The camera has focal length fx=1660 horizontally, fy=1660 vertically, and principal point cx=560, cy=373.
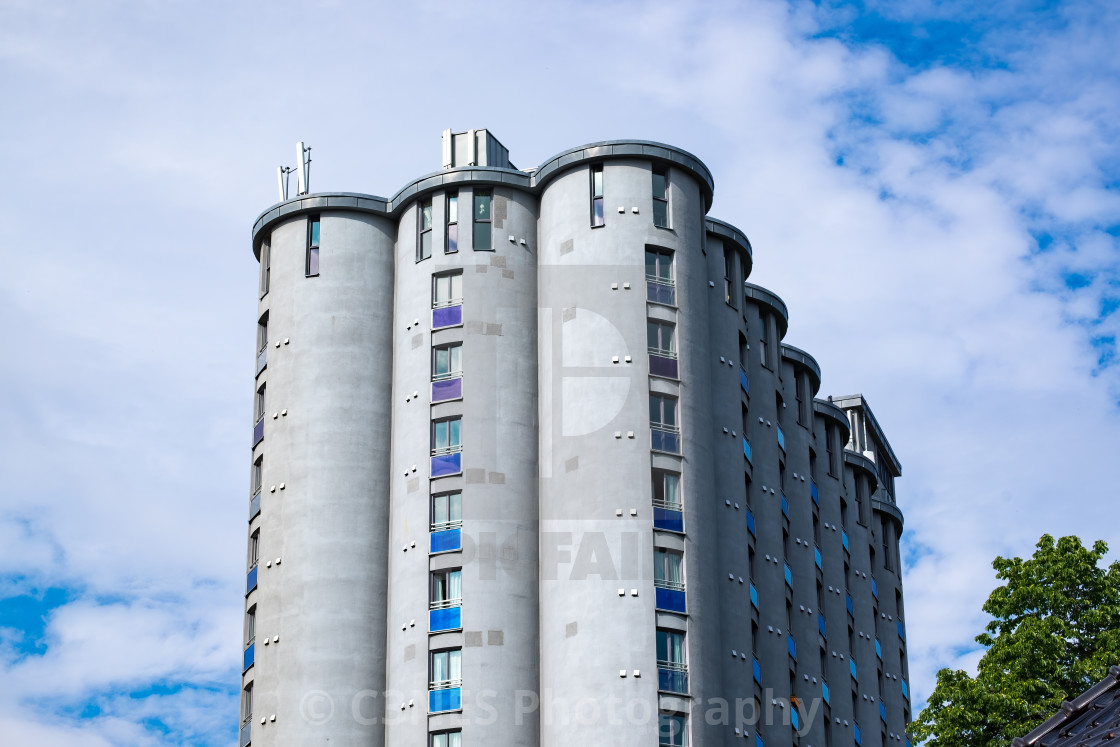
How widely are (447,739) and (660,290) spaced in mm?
22916

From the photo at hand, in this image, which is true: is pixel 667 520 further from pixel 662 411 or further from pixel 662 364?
pixel 662 364

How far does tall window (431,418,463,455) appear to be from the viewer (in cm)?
7844

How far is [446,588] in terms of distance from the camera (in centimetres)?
7594

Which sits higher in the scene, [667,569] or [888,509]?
[888,509]

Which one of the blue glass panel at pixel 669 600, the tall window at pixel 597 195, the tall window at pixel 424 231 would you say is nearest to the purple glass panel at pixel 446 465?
the tall window at pixel 424 231

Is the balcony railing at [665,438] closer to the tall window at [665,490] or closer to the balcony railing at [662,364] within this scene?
the tall window at [665,490]

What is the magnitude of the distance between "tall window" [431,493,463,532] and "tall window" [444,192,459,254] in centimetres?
1250

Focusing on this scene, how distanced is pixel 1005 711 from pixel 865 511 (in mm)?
47224

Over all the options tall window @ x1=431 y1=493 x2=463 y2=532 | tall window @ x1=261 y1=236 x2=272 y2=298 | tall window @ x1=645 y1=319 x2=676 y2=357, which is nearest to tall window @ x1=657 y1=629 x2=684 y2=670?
tall window @ x1=431 y1=493 x2=463 y2=532

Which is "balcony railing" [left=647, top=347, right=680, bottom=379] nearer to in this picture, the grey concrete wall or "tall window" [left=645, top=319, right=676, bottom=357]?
"tall window" [left=645, top=319, right=676, bottom=357]

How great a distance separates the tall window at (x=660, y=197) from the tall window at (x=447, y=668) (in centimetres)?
2251

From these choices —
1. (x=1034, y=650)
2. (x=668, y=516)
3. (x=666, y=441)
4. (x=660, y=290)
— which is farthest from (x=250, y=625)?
(x=1034, y=650)

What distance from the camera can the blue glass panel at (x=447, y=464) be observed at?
7762cm

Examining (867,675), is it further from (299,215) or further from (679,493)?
(299,215)
